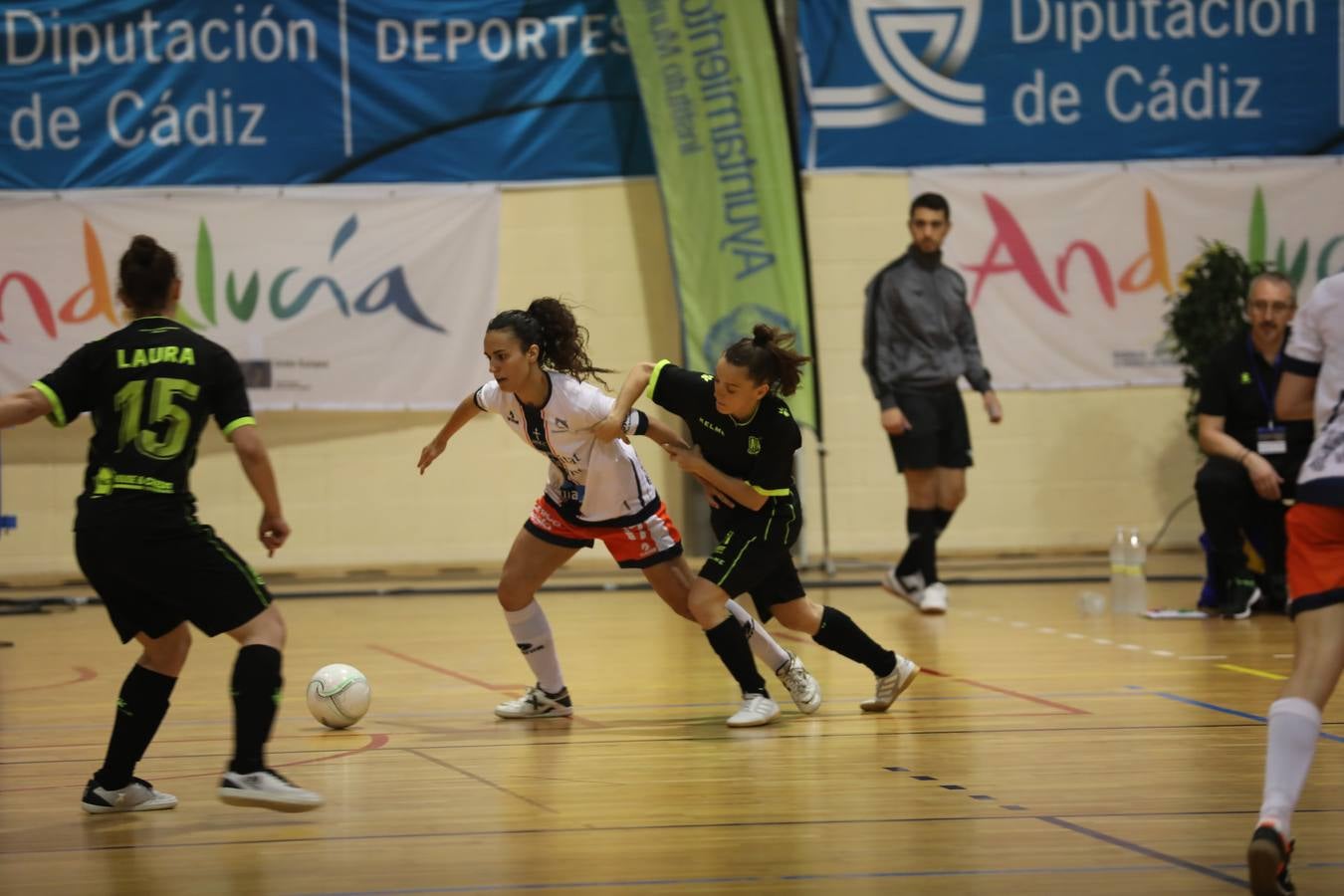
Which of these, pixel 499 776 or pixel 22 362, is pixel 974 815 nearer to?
pixel 499 776

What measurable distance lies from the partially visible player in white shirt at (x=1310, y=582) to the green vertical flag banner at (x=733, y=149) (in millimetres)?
7613

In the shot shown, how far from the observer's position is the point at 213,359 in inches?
155

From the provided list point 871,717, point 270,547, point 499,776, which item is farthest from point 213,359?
point 871,717

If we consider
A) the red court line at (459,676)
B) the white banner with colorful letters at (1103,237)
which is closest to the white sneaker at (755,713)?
the red court line at (459,676)

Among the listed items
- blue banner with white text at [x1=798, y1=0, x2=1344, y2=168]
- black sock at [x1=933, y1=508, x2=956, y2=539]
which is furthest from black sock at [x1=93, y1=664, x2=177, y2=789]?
blue banner with white text at [x1=798, y1=0, x2=1344, y2=168]

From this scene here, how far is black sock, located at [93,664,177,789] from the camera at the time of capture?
399 cm

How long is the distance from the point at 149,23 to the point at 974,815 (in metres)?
9.48

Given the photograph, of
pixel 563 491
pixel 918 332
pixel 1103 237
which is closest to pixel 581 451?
pixel 563 491

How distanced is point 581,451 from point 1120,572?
4.27 m

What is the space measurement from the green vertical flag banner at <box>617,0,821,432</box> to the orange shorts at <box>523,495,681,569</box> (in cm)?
555

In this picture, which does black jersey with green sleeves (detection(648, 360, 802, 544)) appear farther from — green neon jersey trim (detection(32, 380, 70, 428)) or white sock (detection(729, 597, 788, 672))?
green neon jersey trim (detection(32, 380, 70, 428))

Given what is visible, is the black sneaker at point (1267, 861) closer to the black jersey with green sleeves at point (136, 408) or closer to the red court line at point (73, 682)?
the black jersey with green sleeves at point (136, 408)

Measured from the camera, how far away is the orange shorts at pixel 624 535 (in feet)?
17.5

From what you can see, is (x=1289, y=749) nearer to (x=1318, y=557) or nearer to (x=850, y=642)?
(x=1318, y=557)
